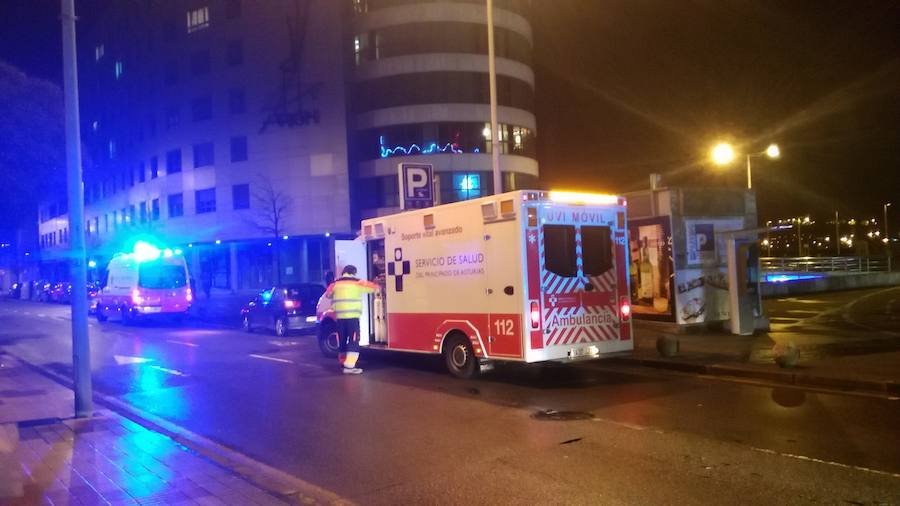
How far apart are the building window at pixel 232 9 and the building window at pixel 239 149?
7.85m

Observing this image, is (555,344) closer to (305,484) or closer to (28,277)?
(305,484)

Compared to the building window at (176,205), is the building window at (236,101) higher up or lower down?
higher up

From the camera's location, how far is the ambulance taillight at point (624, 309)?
37.6 ft

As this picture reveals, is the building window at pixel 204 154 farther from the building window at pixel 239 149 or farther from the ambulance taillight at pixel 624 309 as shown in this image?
the ambulance taillight at pixel 624 309

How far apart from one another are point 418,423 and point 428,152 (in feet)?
120

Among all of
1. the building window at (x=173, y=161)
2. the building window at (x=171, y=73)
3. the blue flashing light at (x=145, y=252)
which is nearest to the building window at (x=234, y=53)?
the building window at (x=171, y=73)

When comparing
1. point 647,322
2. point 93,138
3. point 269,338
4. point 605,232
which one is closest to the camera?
point 605,232

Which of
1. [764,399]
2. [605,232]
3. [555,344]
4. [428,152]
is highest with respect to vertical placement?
[428,152]

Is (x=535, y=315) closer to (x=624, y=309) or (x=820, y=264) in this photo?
(x=624, y=309)

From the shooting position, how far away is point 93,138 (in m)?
64.6

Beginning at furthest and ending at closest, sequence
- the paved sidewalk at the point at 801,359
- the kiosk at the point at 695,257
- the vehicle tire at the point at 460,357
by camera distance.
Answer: the kiosk at the point at 695,257 → the vehicle tire at the point at 460,357 → the paved sidewalk at the point at 801,359

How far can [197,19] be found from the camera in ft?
160

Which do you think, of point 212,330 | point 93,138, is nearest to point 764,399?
point 212,330

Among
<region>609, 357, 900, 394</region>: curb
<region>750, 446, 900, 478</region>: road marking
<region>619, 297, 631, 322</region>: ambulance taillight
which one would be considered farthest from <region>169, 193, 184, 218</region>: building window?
<region>750, 446, 900, 478</region>: road marking
